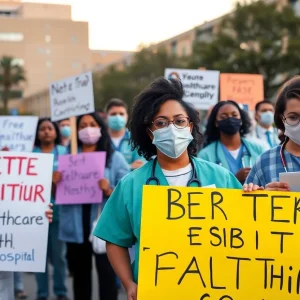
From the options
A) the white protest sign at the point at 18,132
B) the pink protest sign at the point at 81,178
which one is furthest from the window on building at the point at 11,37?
the pink protest sign at the point at 81,178

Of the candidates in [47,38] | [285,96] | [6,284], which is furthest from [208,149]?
[47,38]

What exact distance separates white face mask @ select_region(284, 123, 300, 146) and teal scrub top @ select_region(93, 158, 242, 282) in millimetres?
386

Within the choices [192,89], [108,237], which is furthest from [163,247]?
[192,89]

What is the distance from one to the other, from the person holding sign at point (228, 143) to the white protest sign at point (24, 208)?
152 centimetres

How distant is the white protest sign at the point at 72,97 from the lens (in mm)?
7609

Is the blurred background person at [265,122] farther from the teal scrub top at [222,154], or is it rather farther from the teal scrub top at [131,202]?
the teal scrub top at [131,202]

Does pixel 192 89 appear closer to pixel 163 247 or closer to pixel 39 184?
pixel 39 184

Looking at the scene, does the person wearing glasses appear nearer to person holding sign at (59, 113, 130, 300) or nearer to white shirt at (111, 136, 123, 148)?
person holding sign at (59, 113, 130, 300)

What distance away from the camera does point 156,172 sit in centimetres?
342

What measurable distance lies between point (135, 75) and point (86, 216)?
45119mm

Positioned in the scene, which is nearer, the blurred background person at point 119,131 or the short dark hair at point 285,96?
the short dark hair at point 285,96

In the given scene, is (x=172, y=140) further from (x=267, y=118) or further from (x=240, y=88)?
(x=240, y=88)

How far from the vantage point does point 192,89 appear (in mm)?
9359

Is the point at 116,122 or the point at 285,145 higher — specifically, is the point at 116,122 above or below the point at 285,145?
above
